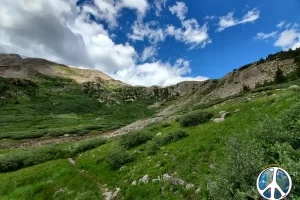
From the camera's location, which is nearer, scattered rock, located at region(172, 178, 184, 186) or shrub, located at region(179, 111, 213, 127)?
scattered rock, located at region(172, 178, 184, 186)

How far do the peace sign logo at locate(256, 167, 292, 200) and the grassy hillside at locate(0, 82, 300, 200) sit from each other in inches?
32.4

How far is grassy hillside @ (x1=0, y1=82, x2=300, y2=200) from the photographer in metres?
8.94

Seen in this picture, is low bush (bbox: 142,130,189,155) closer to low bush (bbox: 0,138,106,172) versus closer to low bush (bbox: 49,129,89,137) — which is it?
low bush (bbox: 0,138,106,172)

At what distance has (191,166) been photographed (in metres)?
15.0

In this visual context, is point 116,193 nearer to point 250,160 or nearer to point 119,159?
point 119,159

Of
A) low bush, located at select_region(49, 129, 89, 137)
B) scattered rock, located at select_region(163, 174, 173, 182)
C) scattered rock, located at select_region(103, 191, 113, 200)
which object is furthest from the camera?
low bush, located at select_region(49, 129, 89, 137)

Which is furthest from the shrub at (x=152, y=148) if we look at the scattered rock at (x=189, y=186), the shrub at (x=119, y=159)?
the scattered rock at (x=189, y=186)

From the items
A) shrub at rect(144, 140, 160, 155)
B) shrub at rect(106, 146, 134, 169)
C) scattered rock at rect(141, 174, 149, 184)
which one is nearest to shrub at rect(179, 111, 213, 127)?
shrub at rect(144, 140, 160, 155)

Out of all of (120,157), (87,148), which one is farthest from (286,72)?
(120,157)

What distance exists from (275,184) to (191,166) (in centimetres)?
917

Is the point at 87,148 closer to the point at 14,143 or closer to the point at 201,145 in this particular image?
the point at 201,145

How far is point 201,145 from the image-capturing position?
672 inches

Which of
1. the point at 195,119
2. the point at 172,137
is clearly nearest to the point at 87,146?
the point at 195,119

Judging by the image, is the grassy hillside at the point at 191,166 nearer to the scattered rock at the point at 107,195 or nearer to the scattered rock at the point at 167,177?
the scattered rock at the point at 167,177
